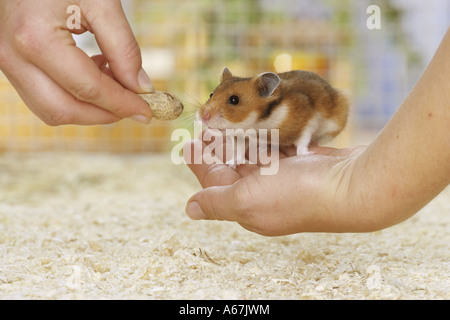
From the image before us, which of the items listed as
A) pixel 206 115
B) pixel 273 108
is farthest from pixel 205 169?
pixel 273 108

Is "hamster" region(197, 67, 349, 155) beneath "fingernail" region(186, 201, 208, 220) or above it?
above

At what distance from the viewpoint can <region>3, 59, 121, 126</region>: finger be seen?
1348 millimetres

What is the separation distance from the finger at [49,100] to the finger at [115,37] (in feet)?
0.41

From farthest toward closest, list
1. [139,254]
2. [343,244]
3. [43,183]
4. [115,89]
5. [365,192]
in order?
[43,183] < [343,244] < [139,254] < [115,89] < [365,192]

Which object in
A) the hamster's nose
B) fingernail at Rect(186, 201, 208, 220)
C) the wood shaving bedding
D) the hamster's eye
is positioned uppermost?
the hamster's eye

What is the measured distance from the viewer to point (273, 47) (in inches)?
173

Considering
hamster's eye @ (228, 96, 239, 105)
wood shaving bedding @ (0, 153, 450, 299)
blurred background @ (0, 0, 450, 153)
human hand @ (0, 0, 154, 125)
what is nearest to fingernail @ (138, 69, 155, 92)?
human hand @ (0, 0, 154, 125)

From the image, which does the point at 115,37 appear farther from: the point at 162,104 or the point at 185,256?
the point at 185,256

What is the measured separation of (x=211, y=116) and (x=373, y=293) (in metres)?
0.69

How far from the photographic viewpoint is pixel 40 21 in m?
1.27

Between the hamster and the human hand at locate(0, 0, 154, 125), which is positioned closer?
the human hand at locate(0, 0, 154, 125)

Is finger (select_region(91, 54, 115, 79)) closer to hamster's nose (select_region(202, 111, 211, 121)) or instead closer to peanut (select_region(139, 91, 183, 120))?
peanut (select_region(139, 91, 183, 120))

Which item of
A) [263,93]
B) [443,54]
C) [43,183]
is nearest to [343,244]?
[263,93]

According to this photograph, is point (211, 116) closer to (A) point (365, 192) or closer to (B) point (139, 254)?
(B) point (139, 254)
